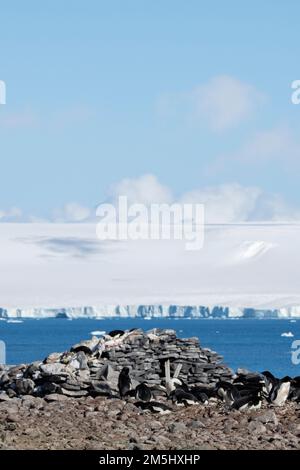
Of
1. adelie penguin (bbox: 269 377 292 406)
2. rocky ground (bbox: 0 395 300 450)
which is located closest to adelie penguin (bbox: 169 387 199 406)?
rocky ground (bbox: 0 395 300 450)

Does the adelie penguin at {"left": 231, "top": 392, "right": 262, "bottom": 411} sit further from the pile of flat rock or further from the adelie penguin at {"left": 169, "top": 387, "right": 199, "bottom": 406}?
the pile of flat rock

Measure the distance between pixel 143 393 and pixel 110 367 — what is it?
1709 millimetres

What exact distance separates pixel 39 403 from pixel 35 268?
119895 mm

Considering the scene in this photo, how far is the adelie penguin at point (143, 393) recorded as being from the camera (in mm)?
23531

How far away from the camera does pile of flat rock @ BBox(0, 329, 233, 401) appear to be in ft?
79.7

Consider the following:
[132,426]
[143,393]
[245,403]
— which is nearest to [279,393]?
[245,403]

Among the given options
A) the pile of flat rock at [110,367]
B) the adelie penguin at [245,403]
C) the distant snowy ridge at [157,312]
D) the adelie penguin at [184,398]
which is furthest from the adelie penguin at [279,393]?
the distant snowy ridge at [157,312]

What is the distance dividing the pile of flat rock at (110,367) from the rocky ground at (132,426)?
68cm

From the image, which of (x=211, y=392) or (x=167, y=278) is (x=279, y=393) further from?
(x=167, y=278)

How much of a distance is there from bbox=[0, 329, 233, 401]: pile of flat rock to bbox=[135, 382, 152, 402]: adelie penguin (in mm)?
621

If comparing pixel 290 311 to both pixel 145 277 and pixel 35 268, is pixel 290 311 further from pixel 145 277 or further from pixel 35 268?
pixel 35 268

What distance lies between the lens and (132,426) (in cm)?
Answer: 2083

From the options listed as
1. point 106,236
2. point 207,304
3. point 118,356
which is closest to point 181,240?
point 106,236
